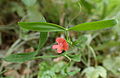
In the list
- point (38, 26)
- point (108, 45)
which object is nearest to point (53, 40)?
point (108, 45)

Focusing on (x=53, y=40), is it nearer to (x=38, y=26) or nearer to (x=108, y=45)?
(x=108, y=45)

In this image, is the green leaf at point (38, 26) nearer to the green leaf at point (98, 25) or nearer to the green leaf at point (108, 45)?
the green leaf at point (98, 25)

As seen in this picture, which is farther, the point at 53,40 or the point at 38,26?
the point at 53,40

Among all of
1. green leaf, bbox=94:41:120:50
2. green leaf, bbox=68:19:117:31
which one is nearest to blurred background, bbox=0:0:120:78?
green leaf, bbox=94:41:120:50

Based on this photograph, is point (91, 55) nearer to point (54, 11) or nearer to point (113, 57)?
Answer: point (113, 57)

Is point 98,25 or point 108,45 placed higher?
point 98,25

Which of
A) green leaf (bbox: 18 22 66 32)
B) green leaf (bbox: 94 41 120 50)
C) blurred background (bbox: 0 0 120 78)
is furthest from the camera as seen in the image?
green leaf (bbox: 94 41 120 50)

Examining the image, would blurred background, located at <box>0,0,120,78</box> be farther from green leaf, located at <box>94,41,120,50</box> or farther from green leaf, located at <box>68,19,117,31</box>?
green leaf, located at <box>68,19,117,31</box>

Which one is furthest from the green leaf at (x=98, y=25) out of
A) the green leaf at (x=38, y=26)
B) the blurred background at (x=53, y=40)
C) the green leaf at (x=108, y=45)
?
the green leaf at (x=108, y=45)

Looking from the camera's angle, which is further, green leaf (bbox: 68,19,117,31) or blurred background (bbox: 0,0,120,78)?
blurred background (bbox: 0,0,120,78)
